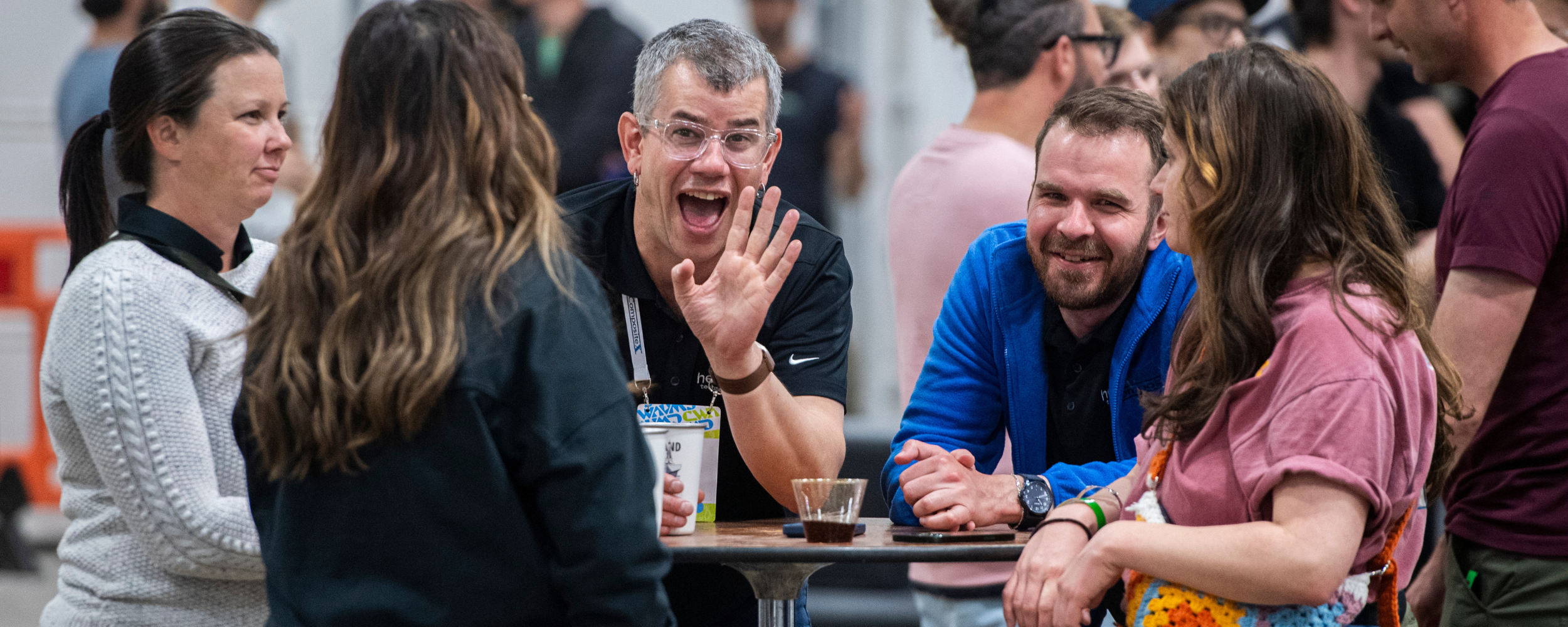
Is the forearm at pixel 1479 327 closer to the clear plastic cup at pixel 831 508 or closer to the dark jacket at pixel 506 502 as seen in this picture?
the clear plastic cup at pixel 831 508

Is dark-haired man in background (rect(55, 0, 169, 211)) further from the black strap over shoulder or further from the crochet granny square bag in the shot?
the crochet granny square bag

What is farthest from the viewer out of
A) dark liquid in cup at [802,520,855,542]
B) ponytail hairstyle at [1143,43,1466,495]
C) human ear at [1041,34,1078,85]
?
human ear at [1041,34,1078,85]

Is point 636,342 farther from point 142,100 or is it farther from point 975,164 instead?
point 975,164

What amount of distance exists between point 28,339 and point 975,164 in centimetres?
481

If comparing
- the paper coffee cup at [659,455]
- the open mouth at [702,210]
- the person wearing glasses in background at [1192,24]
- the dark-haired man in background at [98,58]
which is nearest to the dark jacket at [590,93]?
the dark-haired man in background at [98,58]

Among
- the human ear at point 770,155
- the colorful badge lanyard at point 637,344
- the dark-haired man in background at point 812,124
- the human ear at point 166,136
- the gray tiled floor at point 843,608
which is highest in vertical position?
the human ear at point 166,136

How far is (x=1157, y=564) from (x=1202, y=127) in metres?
→ 0.59

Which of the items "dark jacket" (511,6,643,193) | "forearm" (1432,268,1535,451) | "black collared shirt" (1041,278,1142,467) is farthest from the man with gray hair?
"dark jacket" (511,6,643,193)

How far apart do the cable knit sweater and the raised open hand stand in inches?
27.4

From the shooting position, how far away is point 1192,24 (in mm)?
4250

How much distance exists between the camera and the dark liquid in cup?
79.6 inches

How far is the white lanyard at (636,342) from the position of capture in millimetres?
2348

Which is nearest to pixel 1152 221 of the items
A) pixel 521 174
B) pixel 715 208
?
pixel 715 208

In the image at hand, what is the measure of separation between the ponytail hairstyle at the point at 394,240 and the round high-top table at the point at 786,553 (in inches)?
22.4
